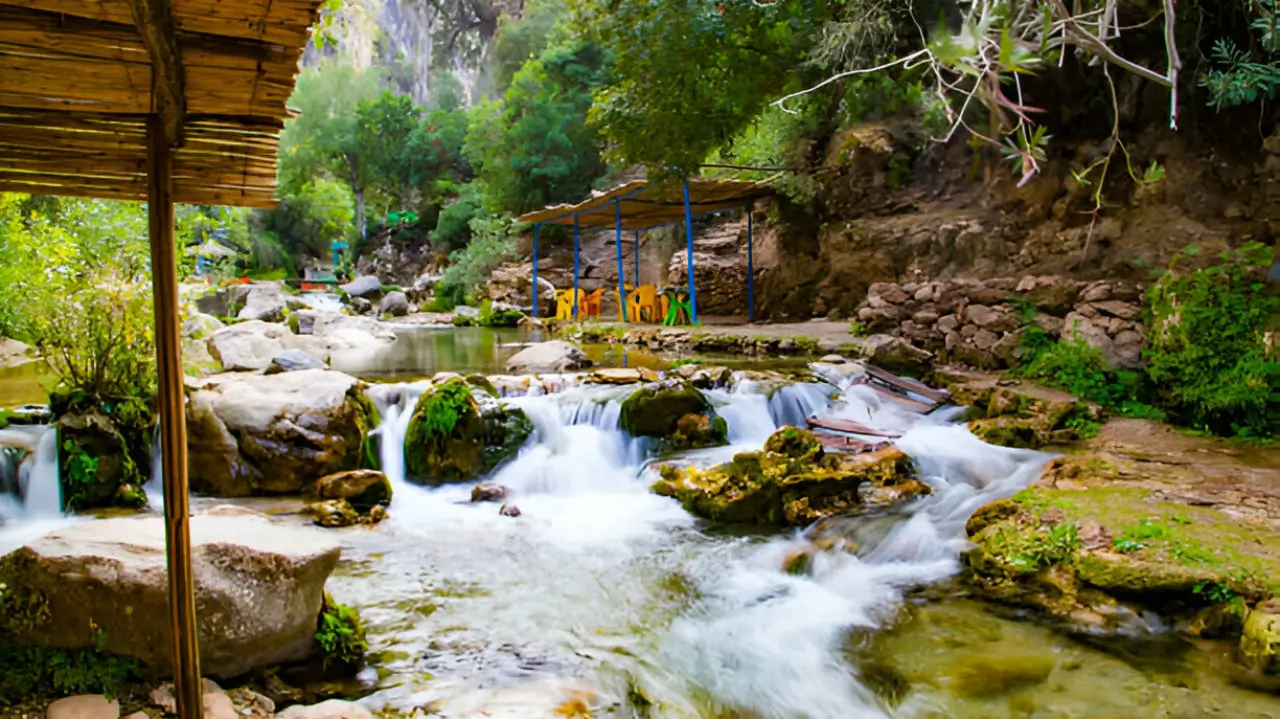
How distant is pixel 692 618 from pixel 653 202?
1199cm

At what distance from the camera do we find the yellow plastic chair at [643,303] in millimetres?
16359

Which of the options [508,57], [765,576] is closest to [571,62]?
[508,57]

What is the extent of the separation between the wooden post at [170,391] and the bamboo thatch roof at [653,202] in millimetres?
11026

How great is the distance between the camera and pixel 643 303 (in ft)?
54.0

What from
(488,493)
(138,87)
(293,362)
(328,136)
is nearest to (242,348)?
(293,362)

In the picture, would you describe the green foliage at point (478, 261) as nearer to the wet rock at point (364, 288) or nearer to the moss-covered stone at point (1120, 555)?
the wet rock at point (364, 288)

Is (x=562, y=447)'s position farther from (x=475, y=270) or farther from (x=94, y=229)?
(x=475, y=270)

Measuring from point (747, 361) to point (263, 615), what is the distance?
8344 millimetres

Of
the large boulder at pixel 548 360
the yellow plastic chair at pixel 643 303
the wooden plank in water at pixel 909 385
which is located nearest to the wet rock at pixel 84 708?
the wooden plank in water at pixel 909 385

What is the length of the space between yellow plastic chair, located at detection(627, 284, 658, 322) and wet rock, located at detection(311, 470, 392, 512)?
10.7 m

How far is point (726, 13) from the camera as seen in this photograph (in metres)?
11.4

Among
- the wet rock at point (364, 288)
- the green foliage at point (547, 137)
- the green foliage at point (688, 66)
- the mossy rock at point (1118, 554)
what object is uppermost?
the green foliage at point (547, 137)

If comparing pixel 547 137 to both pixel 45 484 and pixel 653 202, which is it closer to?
pixel 653 202

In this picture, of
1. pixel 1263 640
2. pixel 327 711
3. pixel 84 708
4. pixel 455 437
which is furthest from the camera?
pixel 455 437
